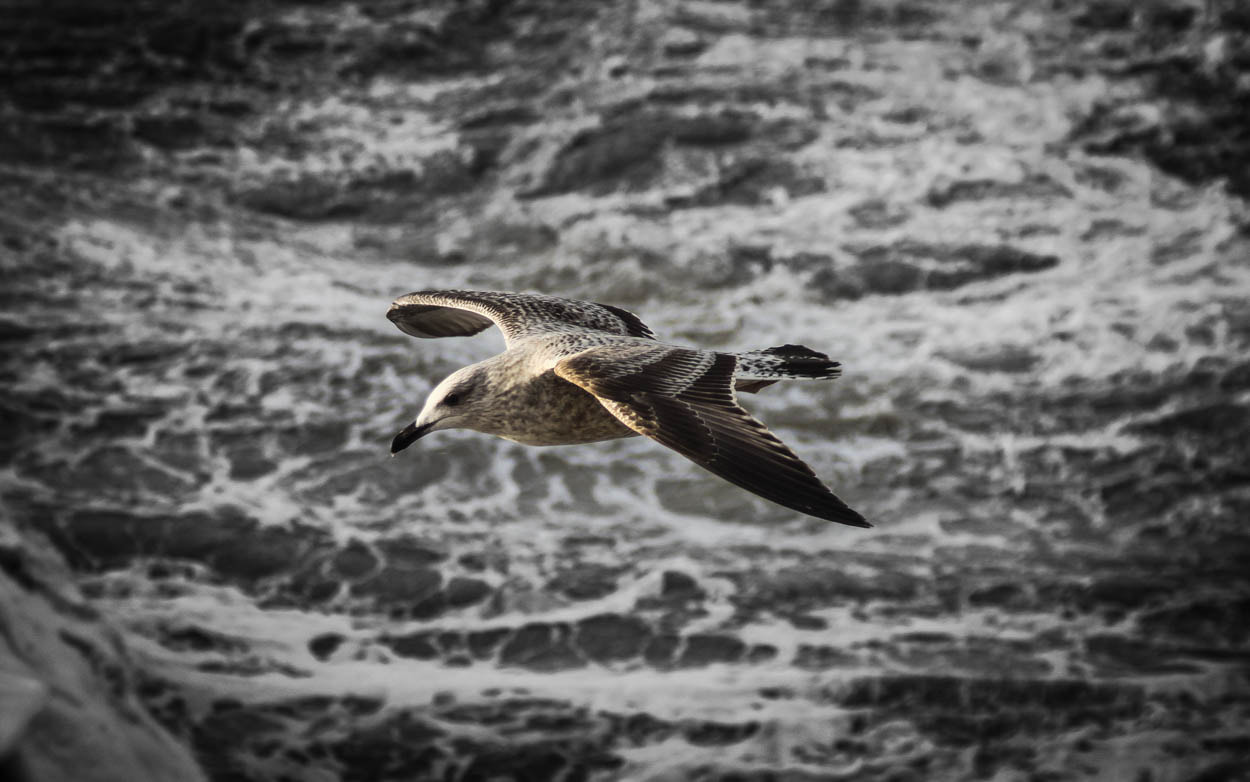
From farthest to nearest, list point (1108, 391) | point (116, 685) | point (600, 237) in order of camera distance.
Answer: point (600, 237) → point (1108, 391) → point (116, 685)

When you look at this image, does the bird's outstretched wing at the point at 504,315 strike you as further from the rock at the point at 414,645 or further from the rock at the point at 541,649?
the rock at the point at 414,645

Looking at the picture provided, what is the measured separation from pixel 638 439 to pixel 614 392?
7388 millimetres

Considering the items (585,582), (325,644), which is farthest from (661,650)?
(325,644)

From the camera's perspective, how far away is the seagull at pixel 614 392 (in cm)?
441

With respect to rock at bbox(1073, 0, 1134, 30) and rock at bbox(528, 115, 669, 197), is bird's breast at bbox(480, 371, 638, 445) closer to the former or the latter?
rock at bbox(528, 115, 669, 197)

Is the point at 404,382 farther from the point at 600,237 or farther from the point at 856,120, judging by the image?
the point at 856,120

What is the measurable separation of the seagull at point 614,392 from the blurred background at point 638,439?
7.33 feet

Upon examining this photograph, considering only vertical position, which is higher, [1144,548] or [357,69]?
[357,69]

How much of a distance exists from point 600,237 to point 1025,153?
15.0 ft

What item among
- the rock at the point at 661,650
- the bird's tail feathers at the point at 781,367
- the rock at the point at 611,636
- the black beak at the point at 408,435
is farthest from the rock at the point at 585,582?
the black beak at the point at 408,435

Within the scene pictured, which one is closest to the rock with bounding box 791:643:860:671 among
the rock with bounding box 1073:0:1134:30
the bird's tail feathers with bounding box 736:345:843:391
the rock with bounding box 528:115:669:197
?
the bird's tail feathers with bounding box 736:345:843:391

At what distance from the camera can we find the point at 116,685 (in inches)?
308

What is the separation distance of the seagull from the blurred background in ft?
7.33

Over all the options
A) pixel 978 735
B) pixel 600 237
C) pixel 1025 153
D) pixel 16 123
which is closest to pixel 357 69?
pixel 16 123
